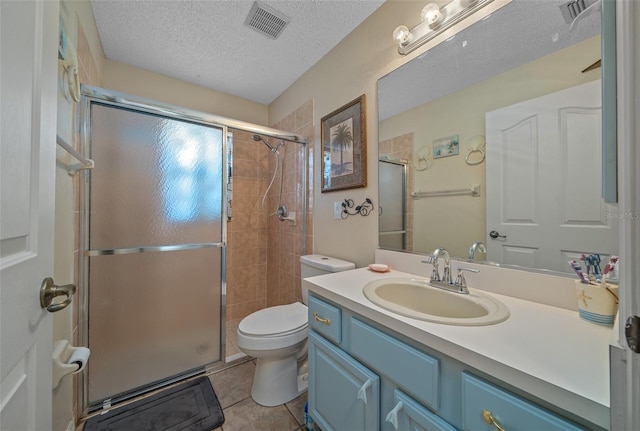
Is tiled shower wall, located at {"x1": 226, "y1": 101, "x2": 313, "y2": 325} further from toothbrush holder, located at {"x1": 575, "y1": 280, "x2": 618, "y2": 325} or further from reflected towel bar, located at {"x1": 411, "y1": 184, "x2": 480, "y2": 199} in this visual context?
toothbrush holder, located at {"x1": 575, "y1": 280, "x2": 618, "y2": 325}

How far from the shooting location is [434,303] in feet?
3.39

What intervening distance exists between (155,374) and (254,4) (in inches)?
94.8

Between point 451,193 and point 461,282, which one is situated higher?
point 451,193

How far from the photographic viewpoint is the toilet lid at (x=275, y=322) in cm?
140

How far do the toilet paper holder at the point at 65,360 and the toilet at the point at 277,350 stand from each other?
67cm

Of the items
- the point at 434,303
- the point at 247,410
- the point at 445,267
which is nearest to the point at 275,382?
the point at 247,410

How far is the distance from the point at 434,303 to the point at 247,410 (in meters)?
1.23

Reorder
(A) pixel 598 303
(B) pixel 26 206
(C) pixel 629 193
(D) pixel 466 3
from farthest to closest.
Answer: (D) pixel 466 3
(A) pixel 598 303
(B) pixel 26 206
(C) pixel 629 193

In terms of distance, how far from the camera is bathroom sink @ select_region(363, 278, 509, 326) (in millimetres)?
728

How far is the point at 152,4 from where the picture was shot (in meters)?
1.42

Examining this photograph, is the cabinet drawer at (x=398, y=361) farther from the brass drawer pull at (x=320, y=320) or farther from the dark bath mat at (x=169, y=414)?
the dark bath mat at (x=169, y=414)

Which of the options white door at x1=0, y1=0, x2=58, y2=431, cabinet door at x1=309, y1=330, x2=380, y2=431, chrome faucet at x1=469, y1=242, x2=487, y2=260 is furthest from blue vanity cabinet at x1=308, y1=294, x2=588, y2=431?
white door at x1=0, y1=0, x2=58, y2=431

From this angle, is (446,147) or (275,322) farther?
(275,322)

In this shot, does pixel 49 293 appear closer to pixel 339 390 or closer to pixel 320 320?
pixel 320 320
